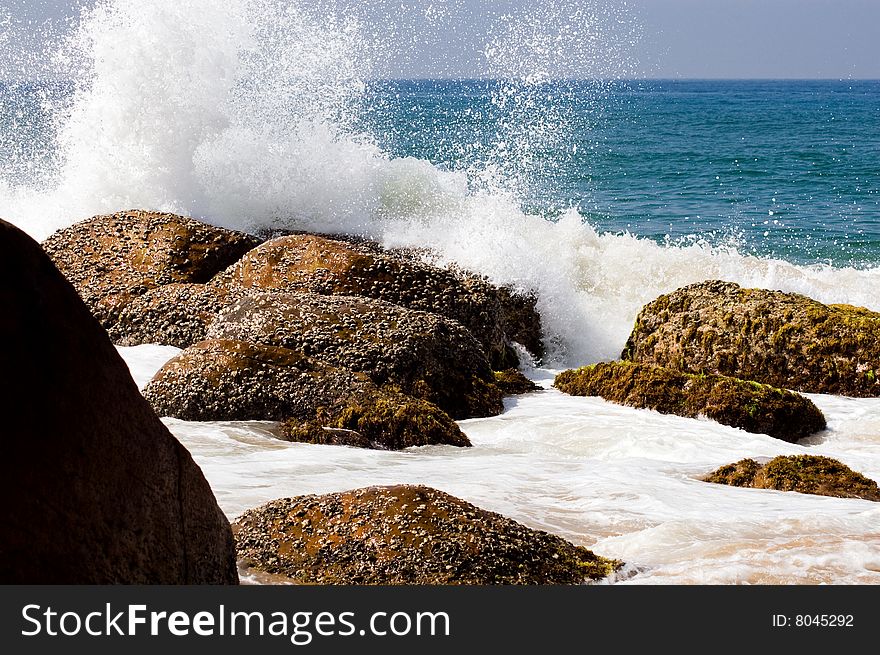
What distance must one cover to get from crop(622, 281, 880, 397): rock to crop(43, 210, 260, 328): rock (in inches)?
156

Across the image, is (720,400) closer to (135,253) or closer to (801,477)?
(801,477)

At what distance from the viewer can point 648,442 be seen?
7.11 metres

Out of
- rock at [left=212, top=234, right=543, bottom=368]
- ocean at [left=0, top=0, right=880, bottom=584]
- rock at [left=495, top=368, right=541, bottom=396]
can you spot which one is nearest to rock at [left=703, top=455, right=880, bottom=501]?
ocean at [left=0, top=0, right=880, bottom=584]

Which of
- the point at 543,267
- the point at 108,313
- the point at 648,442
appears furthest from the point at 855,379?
the point at 108,313

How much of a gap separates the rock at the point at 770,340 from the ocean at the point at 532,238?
43cm

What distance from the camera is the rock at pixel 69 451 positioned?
106 inches

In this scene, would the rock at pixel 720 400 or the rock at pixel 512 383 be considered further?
the rock at pixel 512 383

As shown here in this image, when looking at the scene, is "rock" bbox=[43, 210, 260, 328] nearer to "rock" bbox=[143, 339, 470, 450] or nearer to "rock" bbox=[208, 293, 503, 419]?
"rock" bbox=[208, 293, 503, 419]

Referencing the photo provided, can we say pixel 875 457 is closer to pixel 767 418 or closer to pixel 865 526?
pixel 767 418

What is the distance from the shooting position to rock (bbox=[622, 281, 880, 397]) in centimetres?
902

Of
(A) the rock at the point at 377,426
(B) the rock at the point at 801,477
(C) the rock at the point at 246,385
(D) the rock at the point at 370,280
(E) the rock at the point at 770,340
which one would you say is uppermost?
(D) the rock at the point at 370,280

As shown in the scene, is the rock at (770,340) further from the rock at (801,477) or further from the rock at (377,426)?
the rock at (377,426)

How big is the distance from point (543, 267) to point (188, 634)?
9115 mm

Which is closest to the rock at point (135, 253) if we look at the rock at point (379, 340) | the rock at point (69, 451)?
the rock at point (379, 340)
